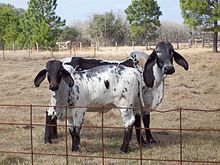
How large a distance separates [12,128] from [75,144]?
3.05 m

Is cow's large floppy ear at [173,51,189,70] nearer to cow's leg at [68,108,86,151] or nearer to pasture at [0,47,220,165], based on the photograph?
pasture at [0,47,220,165]

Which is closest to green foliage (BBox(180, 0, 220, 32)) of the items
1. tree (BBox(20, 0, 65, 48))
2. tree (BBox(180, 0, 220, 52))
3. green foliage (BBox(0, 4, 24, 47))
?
tree (BBox(180, 0, 220, 52))

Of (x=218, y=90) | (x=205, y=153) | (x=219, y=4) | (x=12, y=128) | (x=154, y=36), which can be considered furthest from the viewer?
(x=154, y=36)

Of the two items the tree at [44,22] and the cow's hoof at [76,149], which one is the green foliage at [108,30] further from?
the cow's hoof at [76,149]

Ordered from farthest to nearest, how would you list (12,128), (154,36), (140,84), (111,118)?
(154,36) → (111,118) → (12,128) → (140,84)

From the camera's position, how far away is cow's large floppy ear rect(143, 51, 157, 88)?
10.8m

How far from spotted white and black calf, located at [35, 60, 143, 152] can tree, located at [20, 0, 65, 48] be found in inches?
1896

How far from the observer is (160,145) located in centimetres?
1081

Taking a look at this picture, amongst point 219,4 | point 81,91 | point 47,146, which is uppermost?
point 219,4

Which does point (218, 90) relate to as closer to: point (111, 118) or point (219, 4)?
point (111, 118)

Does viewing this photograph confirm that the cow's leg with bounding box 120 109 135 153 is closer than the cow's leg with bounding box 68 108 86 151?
No

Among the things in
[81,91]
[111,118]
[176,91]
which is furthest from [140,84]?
[176,91]

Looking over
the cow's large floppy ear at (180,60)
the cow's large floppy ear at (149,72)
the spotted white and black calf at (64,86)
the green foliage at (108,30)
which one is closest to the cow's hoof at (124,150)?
the spotted white and black calf at (64,86)

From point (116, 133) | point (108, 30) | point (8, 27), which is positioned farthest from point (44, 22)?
point (116, 133)
